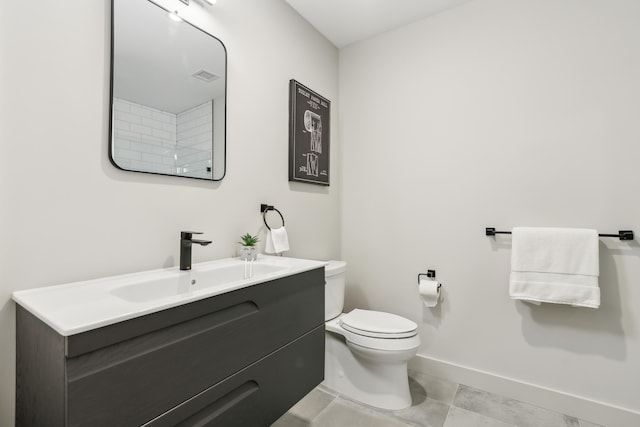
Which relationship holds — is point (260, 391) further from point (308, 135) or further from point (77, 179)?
point (308, 135)

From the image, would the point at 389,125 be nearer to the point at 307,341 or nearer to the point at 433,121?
the point at 433,121

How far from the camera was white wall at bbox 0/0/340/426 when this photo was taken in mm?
944

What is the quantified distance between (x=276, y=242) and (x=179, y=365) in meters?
0.97

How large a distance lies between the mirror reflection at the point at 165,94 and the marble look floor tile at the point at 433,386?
1762 millimetres

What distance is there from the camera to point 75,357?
638mm

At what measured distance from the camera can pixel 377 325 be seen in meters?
1.79


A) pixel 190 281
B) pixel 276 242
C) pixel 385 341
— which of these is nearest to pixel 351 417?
pixel 385 341

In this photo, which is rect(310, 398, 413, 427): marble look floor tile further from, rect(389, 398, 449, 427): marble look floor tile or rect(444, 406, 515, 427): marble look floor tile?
rect(444, 406, 515, 427): marble look floor tile

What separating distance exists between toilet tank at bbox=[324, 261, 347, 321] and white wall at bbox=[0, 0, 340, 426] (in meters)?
0.64

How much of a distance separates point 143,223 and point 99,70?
1.91 ft

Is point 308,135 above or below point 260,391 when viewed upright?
above

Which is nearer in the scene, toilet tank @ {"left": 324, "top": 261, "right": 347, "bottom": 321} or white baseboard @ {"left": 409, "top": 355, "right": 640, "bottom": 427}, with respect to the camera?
white baseboard @ {"left": 409, "top": 355, "right": 640, "bottom": 427}

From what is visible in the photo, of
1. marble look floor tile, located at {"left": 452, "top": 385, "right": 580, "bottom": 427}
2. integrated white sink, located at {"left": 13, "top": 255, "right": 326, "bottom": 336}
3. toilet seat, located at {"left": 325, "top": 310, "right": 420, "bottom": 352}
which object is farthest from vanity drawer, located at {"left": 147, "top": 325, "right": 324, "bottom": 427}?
marble look floor tile, located at {"left": 452, "top": 385, "right": 580, "bottom": 427}

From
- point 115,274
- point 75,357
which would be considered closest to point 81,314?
point 75,357
